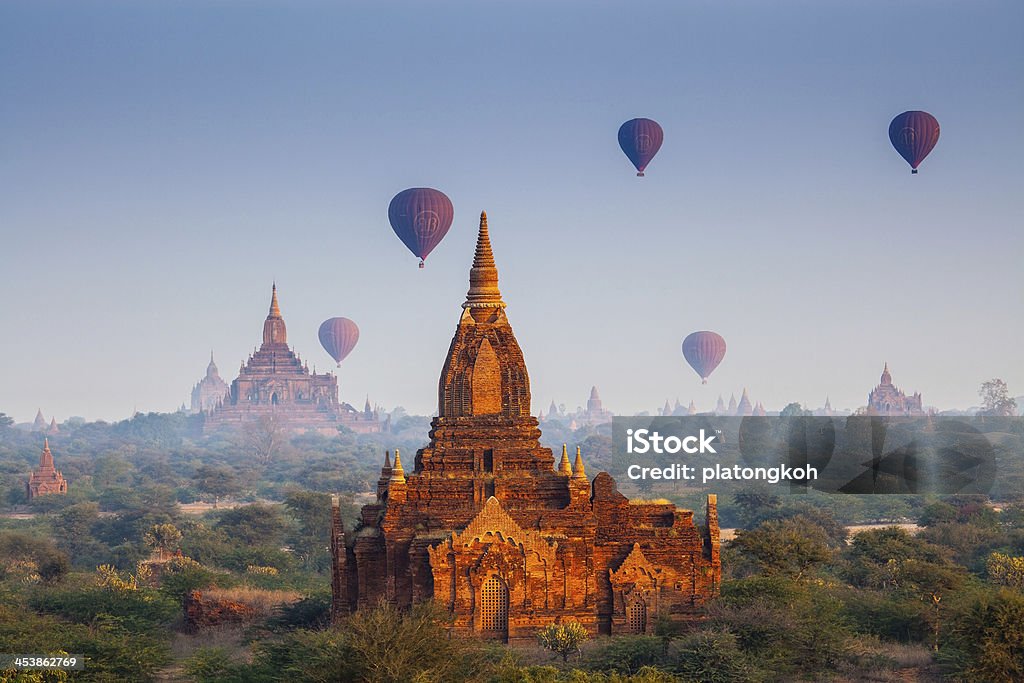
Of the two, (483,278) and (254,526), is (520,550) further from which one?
(254,526)

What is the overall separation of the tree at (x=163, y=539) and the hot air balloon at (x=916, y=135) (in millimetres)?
56594

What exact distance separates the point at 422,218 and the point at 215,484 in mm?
55265

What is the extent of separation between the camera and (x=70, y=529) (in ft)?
352

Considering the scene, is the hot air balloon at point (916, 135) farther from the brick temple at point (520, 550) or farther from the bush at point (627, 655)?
the bush at point (627, 655)

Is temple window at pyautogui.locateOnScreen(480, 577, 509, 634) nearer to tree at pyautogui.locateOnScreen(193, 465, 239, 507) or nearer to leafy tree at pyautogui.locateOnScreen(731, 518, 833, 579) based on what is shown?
leafy tree at pyautogui.locateOnScreen(731, 518, 833, 579)

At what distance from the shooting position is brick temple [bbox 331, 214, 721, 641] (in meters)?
48.8

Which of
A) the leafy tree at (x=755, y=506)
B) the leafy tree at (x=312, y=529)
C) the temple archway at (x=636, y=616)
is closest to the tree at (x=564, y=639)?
the temple archway at (x=636, y=616)

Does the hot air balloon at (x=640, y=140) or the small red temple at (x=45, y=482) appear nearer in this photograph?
the hot air balloon at (x=640, y=140)

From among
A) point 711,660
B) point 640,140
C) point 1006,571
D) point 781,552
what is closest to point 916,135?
point 640,140

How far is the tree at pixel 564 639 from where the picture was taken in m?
46.6

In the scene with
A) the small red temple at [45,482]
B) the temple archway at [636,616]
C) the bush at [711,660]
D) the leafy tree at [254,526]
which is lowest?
the bush at [711,660]

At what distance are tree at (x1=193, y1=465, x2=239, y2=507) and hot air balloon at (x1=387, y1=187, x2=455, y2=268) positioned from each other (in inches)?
1952

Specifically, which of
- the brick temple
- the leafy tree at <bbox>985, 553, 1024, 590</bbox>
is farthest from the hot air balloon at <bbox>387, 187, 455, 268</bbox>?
the brick temple

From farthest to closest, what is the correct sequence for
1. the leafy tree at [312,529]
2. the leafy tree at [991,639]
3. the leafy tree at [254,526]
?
the leafy tree at [254,526] < the leafy tree at [312,529] < the leafy tree at [991,639]
